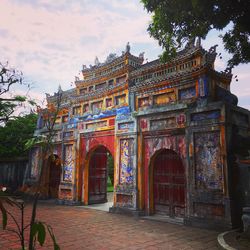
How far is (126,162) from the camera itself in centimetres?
1016

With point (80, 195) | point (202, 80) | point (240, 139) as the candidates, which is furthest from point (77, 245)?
point (80, 195)

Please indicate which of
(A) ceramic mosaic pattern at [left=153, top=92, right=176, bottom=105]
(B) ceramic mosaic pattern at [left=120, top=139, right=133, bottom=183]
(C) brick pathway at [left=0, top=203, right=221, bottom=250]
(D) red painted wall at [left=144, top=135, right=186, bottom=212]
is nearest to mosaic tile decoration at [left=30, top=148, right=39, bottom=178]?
(C) brick pathway at [left=0, top=203, right=221, bottom=250]

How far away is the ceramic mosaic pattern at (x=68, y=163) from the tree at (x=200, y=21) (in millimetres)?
7549

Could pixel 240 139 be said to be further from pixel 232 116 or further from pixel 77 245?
pixel 77 245

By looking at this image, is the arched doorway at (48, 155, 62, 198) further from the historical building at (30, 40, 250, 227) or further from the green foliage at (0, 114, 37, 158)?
the green foliage at (0, 114, 37, 158)

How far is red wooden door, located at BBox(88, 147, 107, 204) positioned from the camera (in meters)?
12.4

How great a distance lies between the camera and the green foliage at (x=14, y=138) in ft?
55.2

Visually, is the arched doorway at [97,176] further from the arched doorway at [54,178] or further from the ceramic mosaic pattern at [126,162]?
the arched doorway at [54,178]

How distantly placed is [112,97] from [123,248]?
7.18m

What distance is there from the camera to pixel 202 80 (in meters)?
8.34

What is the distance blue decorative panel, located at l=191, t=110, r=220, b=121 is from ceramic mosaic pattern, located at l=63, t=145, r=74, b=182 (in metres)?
6.72

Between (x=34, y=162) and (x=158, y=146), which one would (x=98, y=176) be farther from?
(x=158, y=146)

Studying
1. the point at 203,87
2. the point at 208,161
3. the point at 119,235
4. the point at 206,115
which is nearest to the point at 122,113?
the point at 203,87

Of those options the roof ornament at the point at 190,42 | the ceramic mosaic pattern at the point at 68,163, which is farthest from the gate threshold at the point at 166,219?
the roof ornament at the point at 190,42
